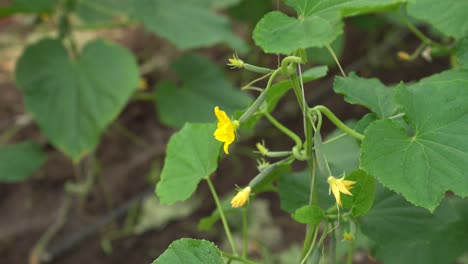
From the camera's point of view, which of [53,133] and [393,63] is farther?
[393,63]

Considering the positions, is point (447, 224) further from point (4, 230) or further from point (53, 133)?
point (4, 230)

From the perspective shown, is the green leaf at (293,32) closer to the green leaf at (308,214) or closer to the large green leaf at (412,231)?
the green leaf at (308,214)

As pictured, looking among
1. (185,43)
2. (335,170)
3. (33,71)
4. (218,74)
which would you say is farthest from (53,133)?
(335,170)

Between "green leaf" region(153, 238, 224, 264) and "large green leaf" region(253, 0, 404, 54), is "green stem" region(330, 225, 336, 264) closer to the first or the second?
"green leaf" region(153, 238, 224, 264)

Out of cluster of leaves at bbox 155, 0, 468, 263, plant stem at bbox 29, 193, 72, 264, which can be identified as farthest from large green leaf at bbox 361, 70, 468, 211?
plant stem at bbox 29, 193, 72, 264

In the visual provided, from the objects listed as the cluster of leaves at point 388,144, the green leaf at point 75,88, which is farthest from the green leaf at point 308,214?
the green leaf at point 75,88
